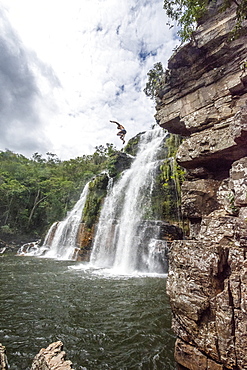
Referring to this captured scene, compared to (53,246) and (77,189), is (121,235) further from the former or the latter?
(77,189)

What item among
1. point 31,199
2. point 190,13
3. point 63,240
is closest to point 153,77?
point 190,13

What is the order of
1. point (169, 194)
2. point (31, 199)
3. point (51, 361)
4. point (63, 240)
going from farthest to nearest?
point (31, 199) → point (63, 240) → point (169, 194) → point (51, 361)

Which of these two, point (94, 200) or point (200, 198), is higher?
point (94, 200)

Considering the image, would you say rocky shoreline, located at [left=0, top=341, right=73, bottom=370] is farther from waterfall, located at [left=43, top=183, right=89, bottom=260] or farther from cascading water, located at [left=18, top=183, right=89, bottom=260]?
cascading water, located at [left=18, top=183, right=89, bottom=260]

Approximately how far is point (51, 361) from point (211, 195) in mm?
5213

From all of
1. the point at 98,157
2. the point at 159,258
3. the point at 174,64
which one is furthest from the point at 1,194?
the point at 174,64

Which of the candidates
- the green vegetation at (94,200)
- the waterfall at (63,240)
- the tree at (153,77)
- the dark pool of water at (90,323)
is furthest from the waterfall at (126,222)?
the tree at (153,77)

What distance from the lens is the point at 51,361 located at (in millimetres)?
2135

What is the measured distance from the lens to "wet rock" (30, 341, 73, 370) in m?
2.05

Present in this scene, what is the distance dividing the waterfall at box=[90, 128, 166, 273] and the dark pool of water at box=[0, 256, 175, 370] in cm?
501

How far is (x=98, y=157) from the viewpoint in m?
41.7

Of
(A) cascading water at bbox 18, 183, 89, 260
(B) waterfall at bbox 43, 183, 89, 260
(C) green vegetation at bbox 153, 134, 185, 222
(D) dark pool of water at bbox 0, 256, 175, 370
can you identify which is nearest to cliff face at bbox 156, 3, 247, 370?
(D) dark pool of water at bbox 0, 256, 175, 370

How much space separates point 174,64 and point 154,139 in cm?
1897

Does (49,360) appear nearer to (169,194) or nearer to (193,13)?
(193,13)
